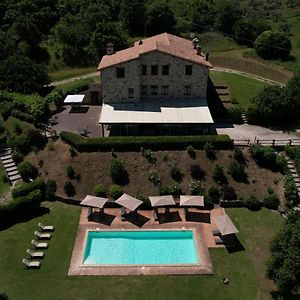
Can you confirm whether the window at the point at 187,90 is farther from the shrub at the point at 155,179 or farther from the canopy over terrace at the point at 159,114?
the shrub at the point at 155,179

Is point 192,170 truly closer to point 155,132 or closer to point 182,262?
point 155,132

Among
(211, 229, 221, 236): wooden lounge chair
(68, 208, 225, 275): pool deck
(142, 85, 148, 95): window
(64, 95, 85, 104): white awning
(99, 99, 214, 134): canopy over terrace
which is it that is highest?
(142, 85, 148, 95): window

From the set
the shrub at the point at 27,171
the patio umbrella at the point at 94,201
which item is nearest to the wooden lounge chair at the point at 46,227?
the patio umbrella at the point at 94,201

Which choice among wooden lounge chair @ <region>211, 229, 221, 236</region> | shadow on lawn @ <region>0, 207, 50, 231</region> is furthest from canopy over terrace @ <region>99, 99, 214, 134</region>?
wooden lounge chair @ <region>211, 229, 221, 236</region>

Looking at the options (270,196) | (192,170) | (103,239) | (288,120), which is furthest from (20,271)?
(288,120)

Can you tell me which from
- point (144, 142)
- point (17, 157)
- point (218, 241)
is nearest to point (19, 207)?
point (17, 157)

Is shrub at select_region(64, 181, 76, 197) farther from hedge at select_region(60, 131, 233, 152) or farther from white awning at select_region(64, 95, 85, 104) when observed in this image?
white awning at select_region(64, 95, 85, 104)

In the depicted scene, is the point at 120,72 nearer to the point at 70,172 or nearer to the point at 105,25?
the point at 70,172
